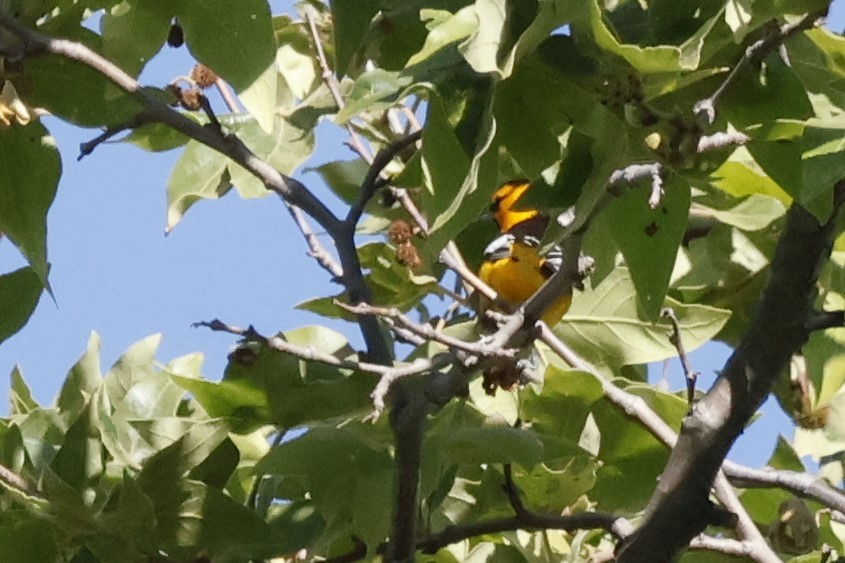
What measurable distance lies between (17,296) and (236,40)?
390mm

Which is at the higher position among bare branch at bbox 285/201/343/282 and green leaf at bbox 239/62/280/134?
green leaf at bbox 239/62/280/134

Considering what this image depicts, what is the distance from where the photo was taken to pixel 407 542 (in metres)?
0.95

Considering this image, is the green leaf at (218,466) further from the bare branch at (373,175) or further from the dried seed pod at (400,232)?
the dried seed pod at (400,232)

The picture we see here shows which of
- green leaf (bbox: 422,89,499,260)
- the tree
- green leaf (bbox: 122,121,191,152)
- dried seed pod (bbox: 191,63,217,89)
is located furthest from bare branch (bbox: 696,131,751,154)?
dried seed pod (bbox: 191,63,217,89)

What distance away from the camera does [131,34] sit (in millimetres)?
984

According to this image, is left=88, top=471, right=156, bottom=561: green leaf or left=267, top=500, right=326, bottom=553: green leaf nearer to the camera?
left=88, top=471, right=156, bottom=561: green leaf

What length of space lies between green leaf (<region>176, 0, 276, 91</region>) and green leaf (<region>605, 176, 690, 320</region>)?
0.27 metres

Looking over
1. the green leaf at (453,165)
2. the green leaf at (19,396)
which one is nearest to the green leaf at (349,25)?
the green leaf at (453,165)

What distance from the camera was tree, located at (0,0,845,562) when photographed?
29.1 inches

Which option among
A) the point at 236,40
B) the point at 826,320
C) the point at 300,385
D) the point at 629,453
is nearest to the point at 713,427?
the point at 826,320

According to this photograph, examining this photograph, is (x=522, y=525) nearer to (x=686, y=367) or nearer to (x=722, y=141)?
(x=686, y=367)

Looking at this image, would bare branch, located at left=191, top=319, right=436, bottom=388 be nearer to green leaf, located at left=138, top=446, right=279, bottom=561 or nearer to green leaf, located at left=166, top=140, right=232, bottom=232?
green leaf, located at left=138, top=446, right=279, bottom=561

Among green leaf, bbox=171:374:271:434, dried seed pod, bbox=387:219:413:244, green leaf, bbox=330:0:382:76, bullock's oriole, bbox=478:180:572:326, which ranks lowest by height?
green leaf, bbox=171:374:271:434

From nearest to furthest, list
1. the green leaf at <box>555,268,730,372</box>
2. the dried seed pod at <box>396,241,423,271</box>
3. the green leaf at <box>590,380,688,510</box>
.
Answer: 1. the green leaf at <box>590,380,688,510</box>
2. the green leaf at <box>555,268,730,372</box>
3. the dried seed pod at <box>396,241,423,271</box>
